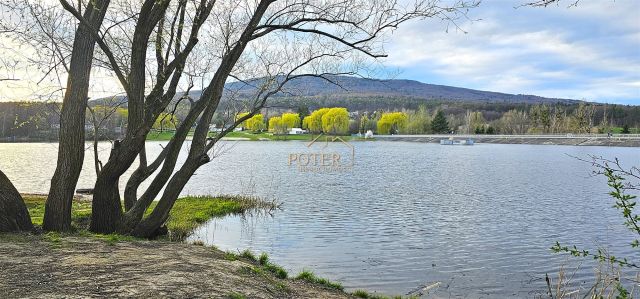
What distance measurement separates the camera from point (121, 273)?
617 cm

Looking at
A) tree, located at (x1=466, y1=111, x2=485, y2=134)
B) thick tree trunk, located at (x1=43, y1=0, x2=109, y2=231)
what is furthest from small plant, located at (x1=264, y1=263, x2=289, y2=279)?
tree, located at (x1=466, y1=111, x2=485, y2=134)

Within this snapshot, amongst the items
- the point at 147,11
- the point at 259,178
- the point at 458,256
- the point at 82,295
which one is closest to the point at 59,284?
the point at 82,295

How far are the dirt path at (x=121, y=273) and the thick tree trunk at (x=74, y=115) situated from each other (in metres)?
1.18

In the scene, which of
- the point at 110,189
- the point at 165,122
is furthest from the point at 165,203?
the point at 165,122

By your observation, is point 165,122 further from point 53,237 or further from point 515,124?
point 515,124

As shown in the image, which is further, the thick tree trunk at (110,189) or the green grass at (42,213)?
the green grass at (42,213)

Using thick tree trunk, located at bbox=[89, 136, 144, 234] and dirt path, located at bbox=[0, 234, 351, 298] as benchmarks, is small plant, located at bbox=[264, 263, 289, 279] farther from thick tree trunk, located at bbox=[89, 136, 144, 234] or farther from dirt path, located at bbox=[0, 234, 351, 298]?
thick tree trunk, located at bbox=[89, 136, 144, 234]

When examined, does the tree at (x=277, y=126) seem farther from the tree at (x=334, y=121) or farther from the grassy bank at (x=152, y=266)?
the grassy bank at (x=152, y=266)

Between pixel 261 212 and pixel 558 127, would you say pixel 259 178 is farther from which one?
pixel 558 127

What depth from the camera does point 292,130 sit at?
136 metres

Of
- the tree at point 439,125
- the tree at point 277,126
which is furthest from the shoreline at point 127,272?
the tree at point 439,125

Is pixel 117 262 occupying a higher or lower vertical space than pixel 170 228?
higher

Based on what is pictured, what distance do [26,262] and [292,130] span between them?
130 meters

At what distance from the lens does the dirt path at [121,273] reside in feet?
17.8
